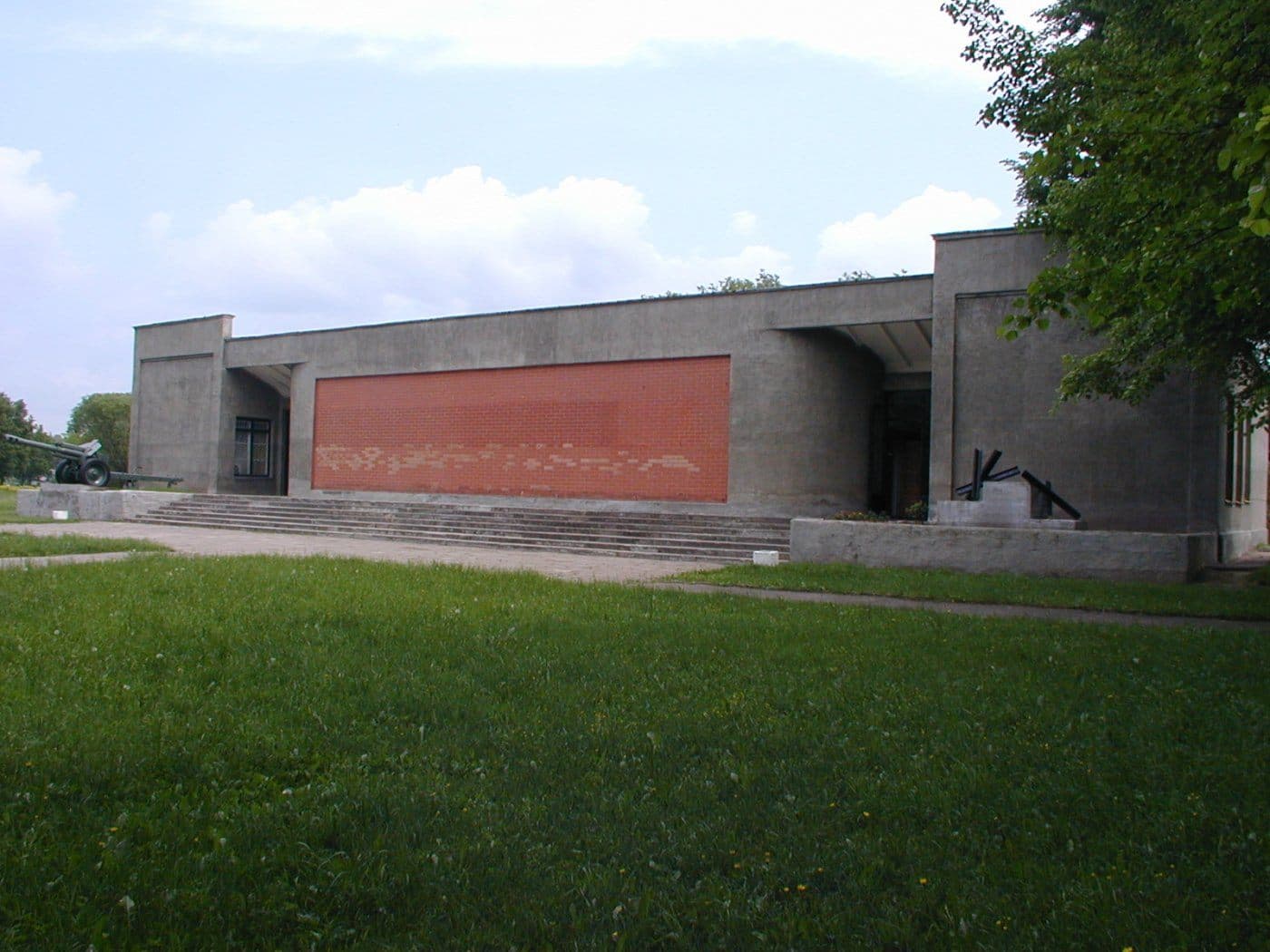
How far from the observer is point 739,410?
22.2 metres

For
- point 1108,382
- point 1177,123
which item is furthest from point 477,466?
point 1177,123

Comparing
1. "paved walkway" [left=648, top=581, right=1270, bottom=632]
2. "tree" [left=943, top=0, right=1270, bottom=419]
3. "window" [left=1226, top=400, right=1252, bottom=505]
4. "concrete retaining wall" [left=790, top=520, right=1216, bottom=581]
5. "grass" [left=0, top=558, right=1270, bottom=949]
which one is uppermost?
"tree" [left=943, top=0, right=1270, bottom=419]

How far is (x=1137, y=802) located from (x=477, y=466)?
22754 mm

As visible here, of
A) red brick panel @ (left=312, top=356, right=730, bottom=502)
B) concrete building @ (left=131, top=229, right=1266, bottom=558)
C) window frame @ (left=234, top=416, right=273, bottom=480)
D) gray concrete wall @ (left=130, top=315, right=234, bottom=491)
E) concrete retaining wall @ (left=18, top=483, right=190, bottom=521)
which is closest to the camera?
concrete building @ (left=131, top=229, right=1266, bottom=558)

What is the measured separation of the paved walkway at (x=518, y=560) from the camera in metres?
10.2

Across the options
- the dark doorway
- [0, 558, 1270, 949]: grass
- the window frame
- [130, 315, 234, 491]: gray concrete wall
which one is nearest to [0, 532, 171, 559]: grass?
[0, 558, 1270, 949]: grass

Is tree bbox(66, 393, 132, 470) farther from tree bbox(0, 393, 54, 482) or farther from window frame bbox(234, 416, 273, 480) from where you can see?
window frame bbox(234, 416, 273, 480)

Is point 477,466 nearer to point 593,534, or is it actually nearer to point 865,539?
point 593,534

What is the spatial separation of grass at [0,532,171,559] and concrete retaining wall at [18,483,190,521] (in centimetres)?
1008

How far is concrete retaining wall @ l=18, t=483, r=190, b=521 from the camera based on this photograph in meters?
26.5

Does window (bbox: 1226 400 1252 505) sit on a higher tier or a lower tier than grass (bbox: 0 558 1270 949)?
higher

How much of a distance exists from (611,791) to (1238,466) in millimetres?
23362

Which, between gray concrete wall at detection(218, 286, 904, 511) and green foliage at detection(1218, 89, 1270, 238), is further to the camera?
gray concrete wall at detection(218, 286, 904, 511)

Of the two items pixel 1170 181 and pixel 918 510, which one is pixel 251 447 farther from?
pixel 1170 181
